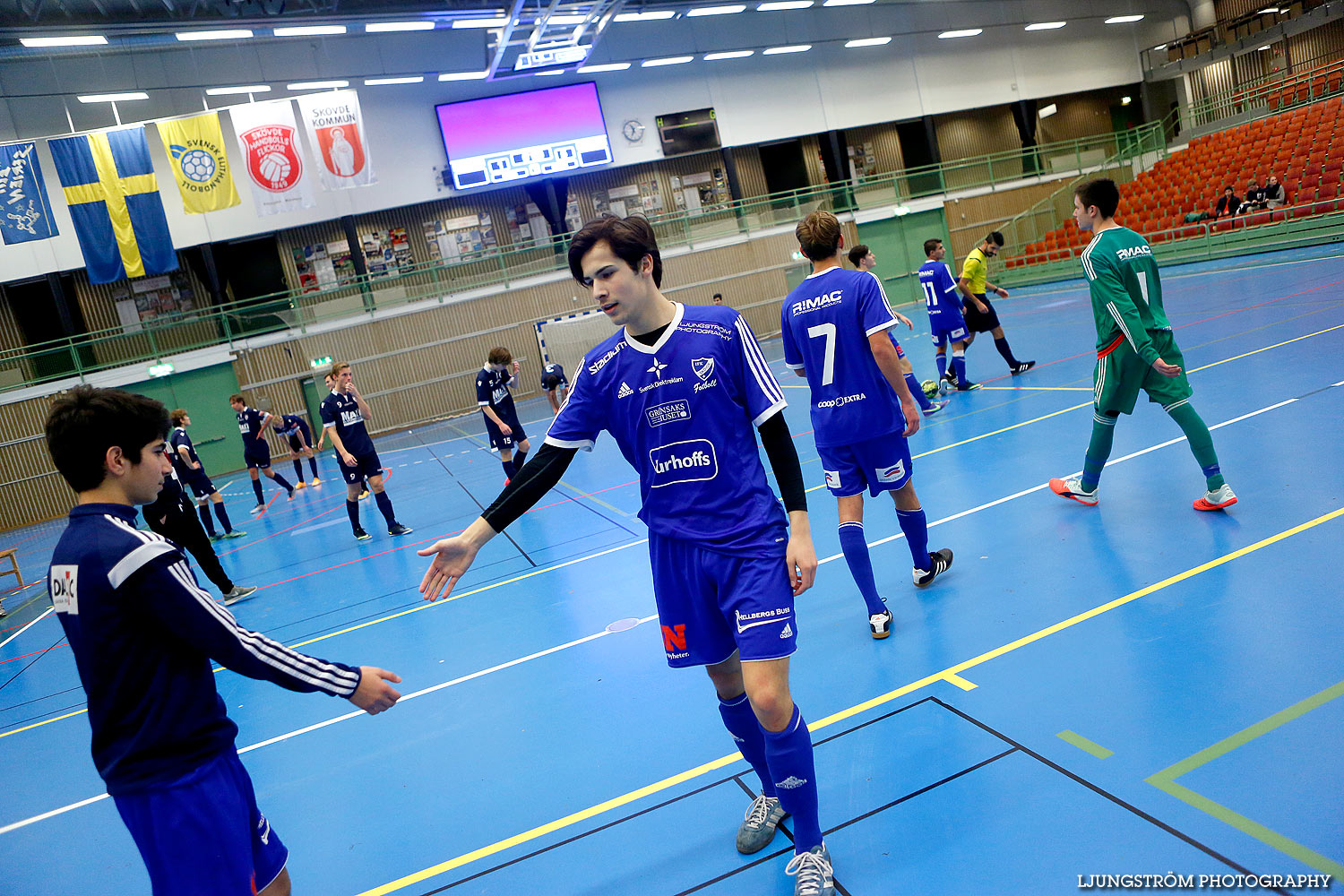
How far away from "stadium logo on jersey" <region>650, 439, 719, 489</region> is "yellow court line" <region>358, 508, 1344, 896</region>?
1.53 meters

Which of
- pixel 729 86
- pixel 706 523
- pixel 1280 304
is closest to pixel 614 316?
pixel 706 523

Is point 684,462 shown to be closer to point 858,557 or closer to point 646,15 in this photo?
point 858,557

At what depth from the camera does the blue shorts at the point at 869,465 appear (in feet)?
14.2

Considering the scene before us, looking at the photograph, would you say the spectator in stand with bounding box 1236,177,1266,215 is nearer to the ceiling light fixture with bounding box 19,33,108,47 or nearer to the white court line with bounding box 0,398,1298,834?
the white court line with bounding box 0,398,1298,834

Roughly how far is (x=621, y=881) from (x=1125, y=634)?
2.58m

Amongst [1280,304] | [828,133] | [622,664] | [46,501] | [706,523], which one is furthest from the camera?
[828,133]

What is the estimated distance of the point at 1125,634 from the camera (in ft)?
12.3

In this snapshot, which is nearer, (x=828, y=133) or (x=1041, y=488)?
(x=1041, y=488)

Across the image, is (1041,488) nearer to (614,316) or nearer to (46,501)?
(614,316)

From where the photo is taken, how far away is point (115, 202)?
1894 centimetres

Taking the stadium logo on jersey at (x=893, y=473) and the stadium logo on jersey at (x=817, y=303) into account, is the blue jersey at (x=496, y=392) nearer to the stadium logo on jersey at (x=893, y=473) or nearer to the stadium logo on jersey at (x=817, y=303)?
the stadium logo on jersey at (x=817, y=303)

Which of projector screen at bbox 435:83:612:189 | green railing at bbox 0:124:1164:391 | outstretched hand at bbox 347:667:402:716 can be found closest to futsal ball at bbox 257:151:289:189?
green railing at bbox 0:124:1164:391

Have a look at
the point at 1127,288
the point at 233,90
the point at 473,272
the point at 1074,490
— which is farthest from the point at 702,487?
the point at 233,90

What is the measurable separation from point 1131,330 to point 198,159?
20.2m
